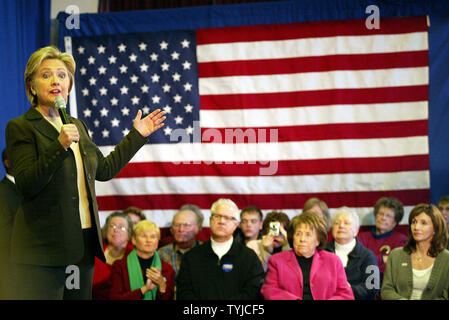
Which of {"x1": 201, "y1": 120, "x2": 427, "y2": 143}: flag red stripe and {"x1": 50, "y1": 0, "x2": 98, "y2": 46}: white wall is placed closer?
{"x1": 201, "y1": 120, "x2": 427, "y2": 143}: flag red stripe

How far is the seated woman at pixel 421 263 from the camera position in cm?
371

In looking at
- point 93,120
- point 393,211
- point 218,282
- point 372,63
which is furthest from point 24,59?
point 393,211

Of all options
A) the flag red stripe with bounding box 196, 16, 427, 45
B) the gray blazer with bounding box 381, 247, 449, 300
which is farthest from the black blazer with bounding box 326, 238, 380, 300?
the flag red stripe with bounding box 196, 16, 427, 45

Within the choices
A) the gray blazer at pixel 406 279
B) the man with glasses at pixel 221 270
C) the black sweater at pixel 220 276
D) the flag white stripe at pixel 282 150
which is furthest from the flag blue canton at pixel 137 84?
the gray blazer at pixel 406 279

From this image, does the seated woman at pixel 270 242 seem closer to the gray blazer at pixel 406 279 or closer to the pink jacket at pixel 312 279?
the pink jacket at pixel 312 279

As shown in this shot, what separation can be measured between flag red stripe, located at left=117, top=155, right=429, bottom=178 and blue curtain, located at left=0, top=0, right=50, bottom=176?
1.23 m

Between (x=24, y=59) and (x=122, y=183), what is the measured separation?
1.46m

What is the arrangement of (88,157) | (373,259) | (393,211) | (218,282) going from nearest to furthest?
1. (88,157)
2. (218,282)
3. (373,259)
4. (393,211)

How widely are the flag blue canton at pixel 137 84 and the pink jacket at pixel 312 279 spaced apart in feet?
6.86

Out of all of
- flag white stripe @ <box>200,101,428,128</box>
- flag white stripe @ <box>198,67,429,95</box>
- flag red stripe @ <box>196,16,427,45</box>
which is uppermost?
flag red stripe @ <box>196,16,427,45</box>

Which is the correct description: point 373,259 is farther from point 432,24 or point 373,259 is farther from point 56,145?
point 56,145

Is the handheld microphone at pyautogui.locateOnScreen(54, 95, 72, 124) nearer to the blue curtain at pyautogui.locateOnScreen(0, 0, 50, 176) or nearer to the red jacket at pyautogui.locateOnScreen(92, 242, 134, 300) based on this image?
the red jacket at pyautogui.locateOnScreen(92, 242, 134, 300)

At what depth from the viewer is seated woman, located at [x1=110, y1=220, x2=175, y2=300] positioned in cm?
393
